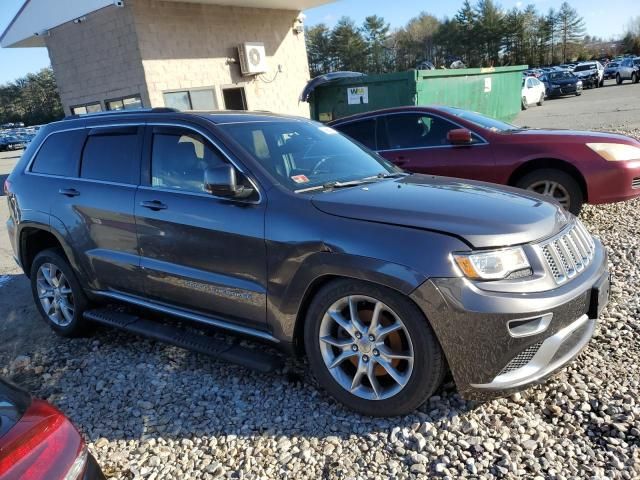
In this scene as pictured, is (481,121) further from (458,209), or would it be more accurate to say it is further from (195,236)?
(195,236)

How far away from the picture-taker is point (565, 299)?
8.31ft

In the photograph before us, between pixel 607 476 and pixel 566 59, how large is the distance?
79385 millimetres

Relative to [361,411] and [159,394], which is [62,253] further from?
[361,411]

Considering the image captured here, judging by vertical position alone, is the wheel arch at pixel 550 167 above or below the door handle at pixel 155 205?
below

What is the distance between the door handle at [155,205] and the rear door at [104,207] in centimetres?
16

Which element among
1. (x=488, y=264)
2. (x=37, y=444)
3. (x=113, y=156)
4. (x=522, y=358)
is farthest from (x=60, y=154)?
(x=522, y=358)

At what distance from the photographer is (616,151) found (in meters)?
5.51

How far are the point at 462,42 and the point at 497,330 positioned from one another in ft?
236

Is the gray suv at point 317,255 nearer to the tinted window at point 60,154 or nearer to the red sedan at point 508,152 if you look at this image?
the tinted window at point 60,154

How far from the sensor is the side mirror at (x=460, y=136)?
19.2 feet

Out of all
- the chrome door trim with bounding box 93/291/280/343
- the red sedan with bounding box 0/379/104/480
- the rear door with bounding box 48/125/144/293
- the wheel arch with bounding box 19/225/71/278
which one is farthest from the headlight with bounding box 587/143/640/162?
the red sedan with bounding box 0/379/104/480

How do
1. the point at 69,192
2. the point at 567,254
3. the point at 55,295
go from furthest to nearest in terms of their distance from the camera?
the point at 55,295, the point at 69,192, the point at 567,254

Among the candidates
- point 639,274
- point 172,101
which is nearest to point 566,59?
point 172,101

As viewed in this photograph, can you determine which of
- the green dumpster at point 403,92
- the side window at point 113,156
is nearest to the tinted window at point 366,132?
the green dumpster at point 403,92
